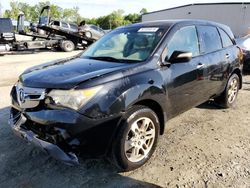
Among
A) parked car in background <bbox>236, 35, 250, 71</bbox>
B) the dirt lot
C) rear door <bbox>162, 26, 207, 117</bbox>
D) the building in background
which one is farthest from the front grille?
the building in background

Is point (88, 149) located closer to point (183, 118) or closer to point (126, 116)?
point (126, 116)

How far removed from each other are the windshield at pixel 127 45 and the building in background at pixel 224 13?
21.5 meters

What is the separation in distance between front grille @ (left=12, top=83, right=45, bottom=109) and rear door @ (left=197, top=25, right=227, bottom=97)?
8.63ft

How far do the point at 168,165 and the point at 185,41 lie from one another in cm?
192

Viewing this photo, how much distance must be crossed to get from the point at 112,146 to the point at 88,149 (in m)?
0.30

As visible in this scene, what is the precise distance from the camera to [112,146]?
3299 millimetres

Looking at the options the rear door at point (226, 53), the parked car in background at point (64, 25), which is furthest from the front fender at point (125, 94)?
the parked car in background at point (64, 25)

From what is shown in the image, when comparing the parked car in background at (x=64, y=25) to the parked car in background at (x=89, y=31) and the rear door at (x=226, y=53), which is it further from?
the rear door at (x=226, y=53)

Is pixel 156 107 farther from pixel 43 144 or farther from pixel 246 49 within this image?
pixel 246 49

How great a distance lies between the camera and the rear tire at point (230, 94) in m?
5.72

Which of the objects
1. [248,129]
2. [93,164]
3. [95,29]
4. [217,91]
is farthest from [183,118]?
[95,29]

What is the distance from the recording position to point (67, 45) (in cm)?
1909

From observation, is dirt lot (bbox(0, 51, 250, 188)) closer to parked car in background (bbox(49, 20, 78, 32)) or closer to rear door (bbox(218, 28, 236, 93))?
rear door (bbox(218, 28, 236, 93))

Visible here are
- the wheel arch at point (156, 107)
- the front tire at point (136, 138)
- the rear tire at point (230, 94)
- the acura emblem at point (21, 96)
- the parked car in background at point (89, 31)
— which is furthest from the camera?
the parked car in background at point (89, 31)
